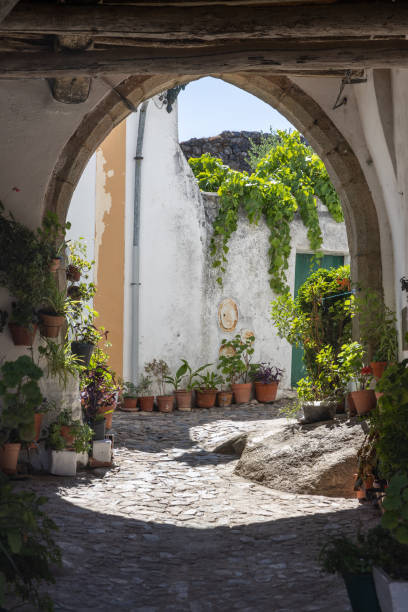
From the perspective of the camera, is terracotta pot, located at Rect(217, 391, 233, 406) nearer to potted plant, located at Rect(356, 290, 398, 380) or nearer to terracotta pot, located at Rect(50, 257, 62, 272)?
potted plant, located at Rect(356, 290, 398, 380)

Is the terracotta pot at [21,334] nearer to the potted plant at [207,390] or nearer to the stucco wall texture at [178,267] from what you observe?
the stucco wall texture at [178,267]

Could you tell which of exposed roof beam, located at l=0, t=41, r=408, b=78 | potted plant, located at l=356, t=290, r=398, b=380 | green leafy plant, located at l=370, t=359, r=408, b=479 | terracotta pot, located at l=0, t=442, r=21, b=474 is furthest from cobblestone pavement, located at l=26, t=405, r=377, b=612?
exposed roof beam, located at l=0, t=41, r=408, b=78

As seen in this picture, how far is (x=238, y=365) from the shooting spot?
1029 cm

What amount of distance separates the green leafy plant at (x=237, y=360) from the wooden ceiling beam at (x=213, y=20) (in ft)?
22.8

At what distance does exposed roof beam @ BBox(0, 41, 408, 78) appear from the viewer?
384 centimetres

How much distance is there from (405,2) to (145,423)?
19.0 ft

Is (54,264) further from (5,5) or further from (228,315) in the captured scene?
(228,315)

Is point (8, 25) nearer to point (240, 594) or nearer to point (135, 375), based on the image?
point (240, 594)

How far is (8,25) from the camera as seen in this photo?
3.46 metres

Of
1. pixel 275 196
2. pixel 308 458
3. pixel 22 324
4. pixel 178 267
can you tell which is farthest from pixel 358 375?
pixel 275 196

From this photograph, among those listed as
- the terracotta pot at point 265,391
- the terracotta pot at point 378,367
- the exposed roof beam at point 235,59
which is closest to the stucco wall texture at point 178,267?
the terracotta pot at point 265,391

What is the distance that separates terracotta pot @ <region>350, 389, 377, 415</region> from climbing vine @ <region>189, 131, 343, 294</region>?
17.3 feet

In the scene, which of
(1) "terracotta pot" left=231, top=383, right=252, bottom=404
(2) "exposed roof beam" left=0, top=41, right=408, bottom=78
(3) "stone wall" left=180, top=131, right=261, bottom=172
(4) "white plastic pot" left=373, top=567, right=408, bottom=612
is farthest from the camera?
(3) "stone wall" left=180, top=131, right=261, bottom=172

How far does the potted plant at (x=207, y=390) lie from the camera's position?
9.83 metres
